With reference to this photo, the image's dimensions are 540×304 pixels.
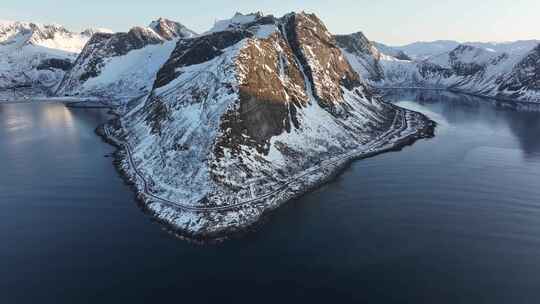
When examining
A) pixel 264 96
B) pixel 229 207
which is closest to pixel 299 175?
pixel 229 207

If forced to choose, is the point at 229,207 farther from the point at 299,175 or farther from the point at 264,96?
the point at 264,96

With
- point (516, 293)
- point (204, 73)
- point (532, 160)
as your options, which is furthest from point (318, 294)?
point (532, 160)

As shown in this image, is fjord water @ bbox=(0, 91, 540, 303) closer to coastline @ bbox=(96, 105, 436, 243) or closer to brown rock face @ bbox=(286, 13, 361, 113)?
coastline @ bbox=(96, 105, 436, 243)

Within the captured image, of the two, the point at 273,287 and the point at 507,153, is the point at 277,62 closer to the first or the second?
the point at 507,153

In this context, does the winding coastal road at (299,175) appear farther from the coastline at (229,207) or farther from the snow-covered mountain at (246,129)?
the snow-covered mountain at (246,129)

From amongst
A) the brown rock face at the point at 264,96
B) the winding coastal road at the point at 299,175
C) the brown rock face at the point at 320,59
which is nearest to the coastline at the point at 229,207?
the winding coastal road at the point at 299,175

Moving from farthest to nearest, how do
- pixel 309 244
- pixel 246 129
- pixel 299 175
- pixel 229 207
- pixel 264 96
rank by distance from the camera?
pixel 264 96, pixel 246 129, pixel 299 175, pixel 229 207, pixel 309 244
